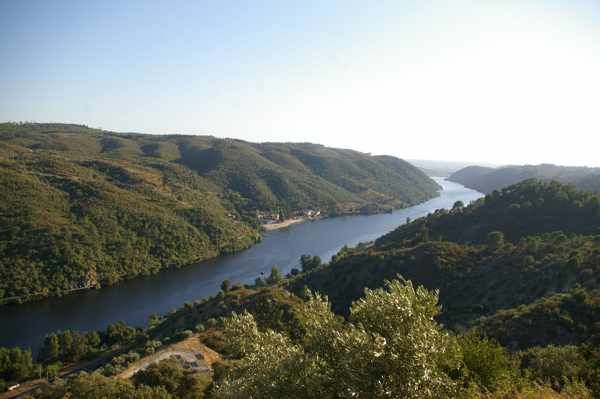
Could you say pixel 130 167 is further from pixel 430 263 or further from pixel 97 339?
pixel 430 263

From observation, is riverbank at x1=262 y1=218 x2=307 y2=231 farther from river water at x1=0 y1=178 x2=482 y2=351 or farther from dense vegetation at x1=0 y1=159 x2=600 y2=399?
dense vegetation at x1=0 y1=159 x2=600 y2=399

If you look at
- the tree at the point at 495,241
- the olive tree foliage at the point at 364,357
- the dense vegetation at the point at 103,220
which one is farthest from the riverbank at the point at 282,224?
the olive tree foliage at the point at 364,357

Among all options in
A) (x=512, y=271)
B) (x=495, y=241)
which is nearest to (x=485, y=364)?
(x=512, y=271)

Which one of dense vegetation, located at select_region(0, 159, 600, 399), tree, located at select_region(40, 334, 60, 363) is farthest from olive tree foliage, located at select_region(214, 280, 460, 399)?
tree, located at select_region(40, 334, 60, 363)

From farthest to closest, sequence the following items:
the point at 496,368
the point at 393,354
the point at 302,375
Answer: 1. the point at 496,368
2. the point at 302,375
3. the point at 393,354

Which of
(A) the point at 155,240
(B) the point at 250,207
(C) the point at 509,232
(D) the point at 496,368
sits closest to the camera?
(D) the point at 496,368

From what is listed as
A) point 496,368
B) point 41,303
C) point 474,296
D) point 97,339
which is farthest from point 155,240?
point 496,368

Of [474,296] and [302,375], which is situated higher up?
[302,375]
